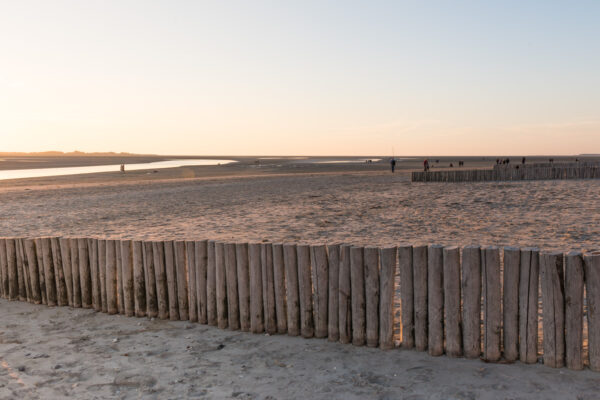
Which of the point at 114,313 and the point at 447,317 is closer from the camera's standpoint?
the point at 447,317

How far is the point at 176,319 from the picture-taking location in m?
6.00

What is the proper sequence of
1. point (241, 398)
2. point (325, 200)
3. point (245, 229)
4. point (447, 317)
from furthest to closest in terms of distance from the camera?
1. point (325, 200)
2. point (245, 229)
3. point (447, 317)
4. point (241, 398)

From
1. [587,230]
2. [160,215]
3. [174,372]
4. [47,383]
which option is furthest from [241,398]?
[160,215]

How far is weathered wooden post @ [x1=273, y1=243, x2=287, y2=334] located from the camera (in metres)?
5.32

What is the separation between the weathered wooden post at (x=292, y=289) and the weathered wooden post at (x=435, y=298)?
1.43 meters

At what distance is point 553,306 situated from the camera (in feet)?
14.2

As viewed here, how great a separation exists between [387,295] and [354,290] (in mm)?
348

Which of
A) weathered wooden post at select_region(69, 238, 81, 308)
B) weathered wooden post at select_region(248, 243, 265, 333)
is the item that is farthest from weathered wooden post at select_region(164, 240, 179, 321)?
weathered wooden post at select_region(69, 238, 81, 308)

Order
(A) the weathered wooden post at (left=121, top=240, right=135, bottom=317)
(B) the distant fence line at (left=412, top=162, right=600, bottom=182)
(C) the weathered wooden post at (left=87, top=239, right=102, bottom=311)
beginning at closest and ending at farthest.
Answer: (A) the weathered wooden post at (left=121, top=240, right=135, bottom=317) < (C) the weathered wooden post at (left=87, top=239, right=102, bottom=311) < (B) the distant fence line at (left=412, top=162, right=600, bottom=182)

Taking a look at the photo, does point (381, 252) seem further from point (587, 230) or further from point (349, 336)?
point (587, 230)

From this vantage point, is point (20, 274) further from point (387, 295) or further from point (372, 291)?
point (387, 295)

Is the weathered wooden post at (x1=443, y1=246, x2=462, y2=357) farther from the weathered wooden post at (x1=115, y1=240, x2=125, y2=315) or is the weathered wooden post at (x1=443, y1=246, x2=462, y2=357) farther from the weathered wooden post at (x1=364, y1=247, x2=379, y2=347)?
the weathered wooden post at (x1=115, y1=240, x2=125, y2=315)

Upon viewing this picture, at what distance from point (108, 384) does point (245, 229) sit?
8408 mm

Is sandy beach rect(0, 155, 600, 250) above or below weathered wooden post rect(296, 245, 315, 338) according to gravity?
below
